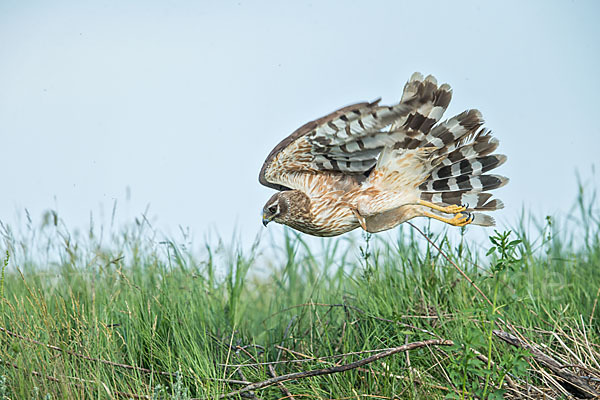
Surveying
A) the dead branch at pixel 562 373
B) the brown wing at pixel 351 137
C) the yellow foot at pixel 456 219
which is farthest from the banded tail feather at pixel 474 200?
the dead branch at pixel 562 373

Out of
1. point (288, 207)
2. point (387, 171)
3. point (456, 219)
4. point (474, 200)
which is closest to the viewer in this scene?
point (288, 207)

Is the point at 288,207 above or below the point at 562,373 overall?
above

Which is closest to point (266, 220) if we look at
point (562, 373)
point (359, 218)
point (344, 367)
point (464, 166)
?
point (359, 218)

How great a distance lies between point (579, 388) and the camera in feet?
12.9

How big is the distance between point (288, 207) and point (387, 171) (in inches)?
35.0

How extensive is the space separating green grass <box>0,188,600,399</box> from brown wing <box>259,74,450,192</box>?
2.35 ft

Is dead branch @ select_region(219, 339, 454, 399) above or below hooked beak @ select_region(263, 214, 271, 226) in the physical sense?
below

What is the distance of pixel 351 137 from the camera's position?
4543mm

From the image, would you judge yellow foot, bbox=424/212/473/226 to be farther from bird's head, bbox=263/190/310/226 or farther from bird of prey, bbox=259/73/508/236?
bird's head, bbox=263/190/310/226

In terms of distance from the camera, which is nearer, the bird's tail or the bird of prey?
the bird of prey

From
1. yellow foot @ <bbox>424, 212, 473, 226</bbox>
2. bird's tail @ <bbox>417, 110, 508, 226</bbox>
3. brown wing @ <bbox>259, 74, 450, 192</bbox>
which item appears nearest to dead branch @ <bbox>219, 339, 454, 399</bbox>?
brown wing @ <bbox>259, 74, 450, 192</bbox>

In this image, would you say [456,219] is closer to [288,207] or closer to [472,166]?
[472,166]

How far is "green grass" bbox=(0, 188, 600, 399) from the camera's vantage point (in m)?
4.03

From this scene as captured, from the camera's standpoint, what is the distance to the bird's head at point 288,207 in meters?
5.05
